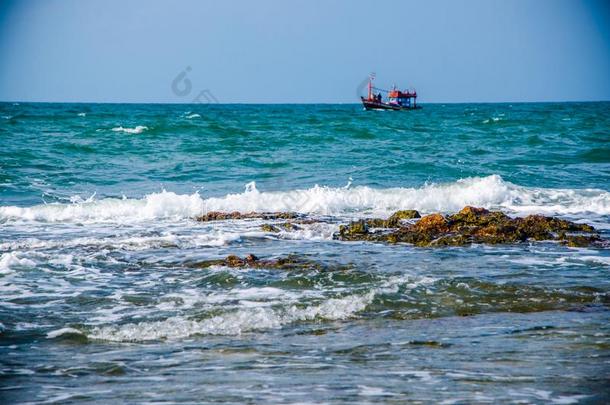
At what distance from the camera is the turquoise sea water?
5.25 m

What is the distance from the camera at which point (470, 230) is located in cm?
1187

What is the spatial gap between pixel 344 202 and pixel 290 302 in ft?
27.8

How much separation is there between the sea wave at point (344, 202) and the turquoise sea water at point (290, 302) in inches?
2.5

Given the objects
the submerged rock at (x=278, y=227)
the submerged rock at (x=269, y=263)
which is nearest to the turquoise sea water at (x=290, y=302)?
the submerged rock at (x=269, y=263)

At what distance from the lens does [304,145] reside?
28344 mm

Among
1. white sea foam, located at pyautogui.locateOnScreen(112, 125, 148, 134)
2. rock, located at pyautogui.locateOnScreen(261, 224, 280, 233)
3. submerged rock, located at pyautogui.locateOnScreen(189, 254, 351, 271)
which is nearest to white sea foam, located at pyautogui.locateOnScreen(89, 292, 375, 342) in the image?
submerged rock, located at pyautogui.locateOnScreen(189, 254, 351, 271)

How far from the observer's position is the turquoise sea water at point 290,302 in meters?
5.25

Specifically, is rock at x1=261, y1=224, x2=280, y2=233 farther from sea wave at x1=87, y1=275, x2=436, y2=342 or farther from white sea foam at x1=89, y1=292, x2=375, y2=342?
white sea foam at x1=89, y1=292, x2=375, y2=342

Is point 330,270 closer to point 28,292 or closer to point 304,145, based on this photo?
point 28,292

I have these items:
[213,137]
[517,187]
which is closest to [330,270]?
[517,187]

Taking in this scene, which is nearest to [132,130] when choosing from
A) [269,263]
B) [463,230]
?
[463,230]

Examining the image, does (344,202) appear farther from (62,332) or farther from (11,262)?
(62,332)

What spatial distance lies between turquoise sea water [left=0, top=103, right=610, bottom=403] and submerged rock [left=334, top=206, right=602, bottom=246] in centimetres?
39

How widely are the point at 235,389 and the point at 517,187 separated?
1446cm
